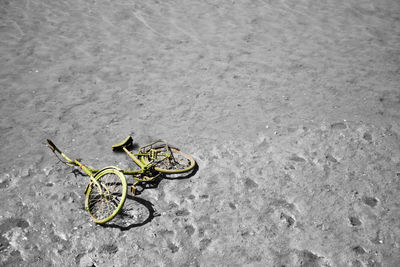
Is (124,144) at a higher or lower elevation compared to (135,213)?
higher

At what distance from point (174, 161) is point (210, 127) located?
1.18m

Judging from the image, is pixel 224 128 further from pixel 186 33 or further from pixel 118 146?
pixel 186 33

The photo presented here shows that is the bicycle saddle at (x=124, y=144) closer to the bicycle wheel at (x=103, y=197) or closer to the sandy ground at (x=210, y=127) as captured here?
the sandy ground at (x=210, y=127)

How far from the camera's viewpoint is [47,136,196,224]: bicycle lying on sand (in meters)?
4.47

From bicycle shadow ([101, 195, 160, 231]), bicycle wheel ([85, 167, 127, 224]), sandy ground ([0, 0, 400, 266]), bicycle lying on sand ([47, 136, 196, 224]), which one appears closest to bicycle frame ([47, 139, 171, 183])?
bicycle lying on sand ([47, 136, 196, 224])

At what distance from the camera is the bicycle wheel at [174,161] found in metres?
5.07

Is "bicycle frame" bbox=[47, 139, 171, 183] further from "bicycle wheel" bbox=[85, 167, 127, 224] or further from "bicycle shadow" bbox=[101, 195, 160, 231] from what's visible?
"bicycle shadow" bbox=[101, 195, 160, 231]

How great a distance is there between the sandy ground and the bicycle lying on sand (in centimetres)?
18

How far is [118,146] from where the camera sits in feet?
17.3

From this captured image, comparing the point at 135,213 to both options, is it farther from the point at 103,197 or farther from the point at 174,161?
the point at 174,161

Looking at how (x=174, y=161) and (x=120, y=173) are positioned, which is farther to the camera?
(x=174, y=161)

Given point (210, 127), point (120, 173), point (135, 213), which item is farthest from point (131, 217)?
point (210, 127)

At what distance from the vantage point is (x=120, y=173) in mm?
4453

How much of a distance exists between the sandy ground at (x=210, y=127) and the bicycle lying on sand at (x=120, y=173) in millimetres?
176
